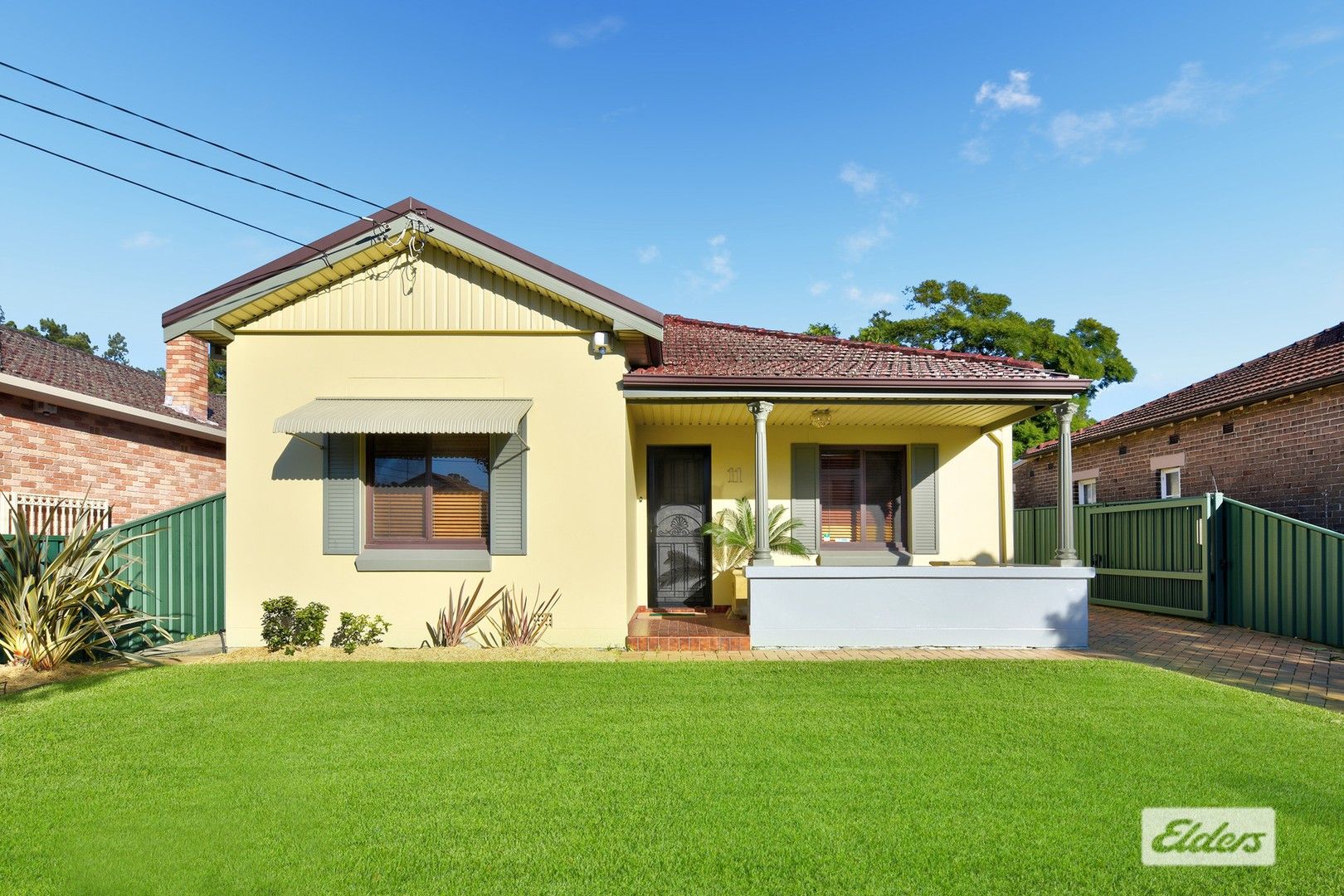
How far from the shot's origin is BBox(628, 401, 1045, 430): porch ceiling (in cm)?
983

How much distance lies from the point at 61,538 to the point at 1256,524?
16.5 m

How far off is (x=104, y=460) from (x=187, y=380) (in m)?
3.40

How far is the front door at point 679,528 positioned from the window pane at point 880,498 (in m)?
2.73

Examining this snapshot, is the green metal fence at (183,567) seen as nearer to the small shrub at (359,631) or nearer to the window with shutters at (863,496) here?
the small shrub at (359,631)

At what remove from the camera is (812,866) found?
3.51 m

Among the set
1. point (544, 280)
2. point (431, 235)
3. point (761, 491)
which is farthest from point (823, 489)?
point (431, 235)

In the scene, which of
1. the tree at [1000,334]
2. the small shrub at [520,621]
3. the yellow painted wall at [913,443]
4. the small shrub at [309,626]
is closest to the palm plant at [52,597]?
the small shrub at [309,626]

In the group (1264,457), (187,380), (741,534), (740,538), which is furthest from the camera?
(187,380)

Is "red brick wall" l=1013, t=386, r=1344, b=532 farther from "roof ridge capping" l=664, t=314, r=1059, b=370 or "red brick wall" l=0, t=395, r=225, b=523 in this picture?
"red brick wall" l=0, t=395, r=225, b=523

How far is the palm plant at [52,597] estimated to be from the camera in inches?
311

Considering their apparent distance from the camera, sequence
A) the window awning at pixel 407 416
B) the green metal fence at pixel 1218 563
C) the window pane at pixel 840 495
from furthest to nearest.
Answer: the window pane at pixel 840 495 → the green metal fence at pixel 1218 563 → the window awning at pixel 407 416

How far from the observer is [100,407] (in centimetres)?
1149

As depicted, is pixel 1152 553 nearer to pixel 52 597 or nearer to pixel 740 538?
pixel 740 538

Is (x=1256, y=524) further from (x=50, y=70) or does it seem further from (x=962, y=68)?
(x=50, y=70)
